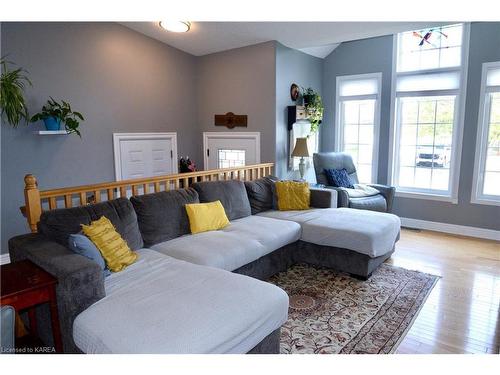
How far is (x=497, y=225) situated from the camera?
175 inches

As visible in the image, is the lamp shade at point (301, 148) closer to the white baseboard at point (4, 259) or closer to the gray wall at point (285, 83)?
the gray wall at point (285, 83)

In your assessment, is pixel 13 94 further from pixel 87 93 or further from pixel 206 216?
pixel 206 216

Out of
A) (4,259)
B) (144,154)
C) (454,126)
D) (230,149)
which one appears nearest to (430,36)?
(454,126)

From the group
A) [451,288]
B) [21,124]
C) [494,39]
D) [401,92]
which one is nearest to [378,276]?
[451,288]

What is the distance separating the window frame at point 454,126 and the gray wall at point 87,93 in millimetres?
3085

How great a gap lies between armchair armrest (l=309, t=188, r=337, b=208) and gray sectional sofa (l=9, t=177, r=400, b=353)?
1cm

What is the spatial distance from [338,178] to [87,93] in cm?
341

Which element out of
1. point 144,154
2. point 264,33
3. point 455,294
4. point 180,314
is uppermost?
point 264,33

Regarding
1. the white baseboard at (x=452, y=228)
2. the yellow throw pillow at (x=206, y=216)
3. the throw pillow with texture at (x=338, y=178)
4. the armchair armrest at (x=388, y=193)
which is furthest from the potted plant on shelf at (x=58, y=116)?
the white baseboard at (x=452, y=228)

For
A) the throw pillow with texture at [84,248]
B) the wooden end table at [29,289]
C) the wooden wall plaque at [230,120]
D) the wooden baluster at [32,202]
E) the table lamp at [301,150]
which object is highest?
the wooden wall plaque at [230,120]

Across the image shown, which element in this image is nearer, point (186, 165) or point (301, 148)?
point (301, 148)

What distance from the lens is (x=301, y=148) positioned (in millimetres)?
4586

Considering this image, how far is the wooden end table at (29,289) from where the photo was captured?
1.79 metres

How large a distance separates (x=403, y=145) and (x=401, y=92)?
0.76 metres
